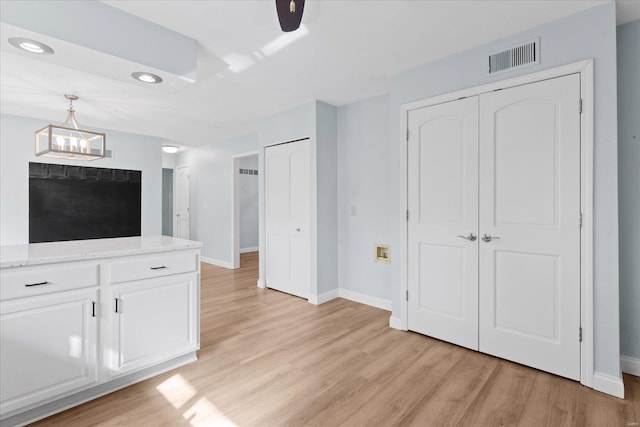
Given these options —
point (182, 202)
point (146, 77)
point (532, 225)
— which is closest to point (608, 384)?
point (532, 225)

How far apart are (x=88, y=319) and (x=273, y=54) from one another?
245 centimetres

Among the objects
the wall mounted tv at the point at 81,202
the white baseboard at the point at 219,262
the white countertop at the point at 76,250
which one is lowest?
the white baseboard at the point at 219,262

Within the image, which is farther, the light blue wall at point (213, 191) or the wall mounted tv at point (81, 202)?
the light blue wall at point (213, 191)

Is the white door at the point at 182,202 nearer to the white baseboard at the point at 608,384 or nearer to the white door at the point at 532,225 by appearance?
the white door at the point at 532,225

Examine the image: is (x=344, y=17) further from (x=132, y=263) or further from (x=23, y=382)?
(x=23, y=382)

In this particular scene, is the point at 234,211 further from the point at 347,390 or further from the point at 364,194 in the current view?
the point at 347,390

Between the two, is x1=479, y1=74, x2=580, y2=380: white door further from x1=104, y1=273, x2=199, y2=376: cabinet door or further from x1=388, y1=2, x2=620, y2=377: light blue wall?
x1=104, y1=273, x2=199, y2=376: cabinet door

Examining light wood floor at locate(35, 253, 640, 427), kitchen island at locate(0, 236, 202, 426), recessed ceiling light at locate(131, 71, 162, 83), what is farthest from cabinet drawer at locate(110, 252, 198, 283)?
recessed ceiling light at locate(131, 71, 162, 83)

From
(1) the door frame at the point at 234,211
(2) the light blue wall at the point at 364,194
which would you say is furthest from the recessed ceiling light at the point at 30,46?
(1) the door frame at the point at 234,211

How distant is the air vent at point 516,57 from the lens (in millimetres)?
2311

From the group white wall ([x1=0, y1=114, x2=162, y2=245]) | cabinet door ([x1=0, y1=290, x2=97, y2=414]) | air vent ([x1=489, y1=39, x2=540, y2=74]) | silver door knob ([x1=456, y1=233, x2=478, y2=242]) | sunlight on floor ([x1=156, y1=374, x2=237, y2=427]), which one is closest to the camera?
cabinet door ([x1=0, y1=290, x2=97, y2=414])

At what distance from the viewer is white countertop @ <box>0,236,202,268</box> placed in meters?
1.70

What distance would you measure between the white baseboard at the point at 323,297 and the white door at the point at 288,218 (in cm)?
16

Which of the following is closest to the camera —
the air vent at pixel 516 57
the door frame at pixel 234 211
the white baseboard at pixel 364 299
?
the air vent at pixel 516 57
